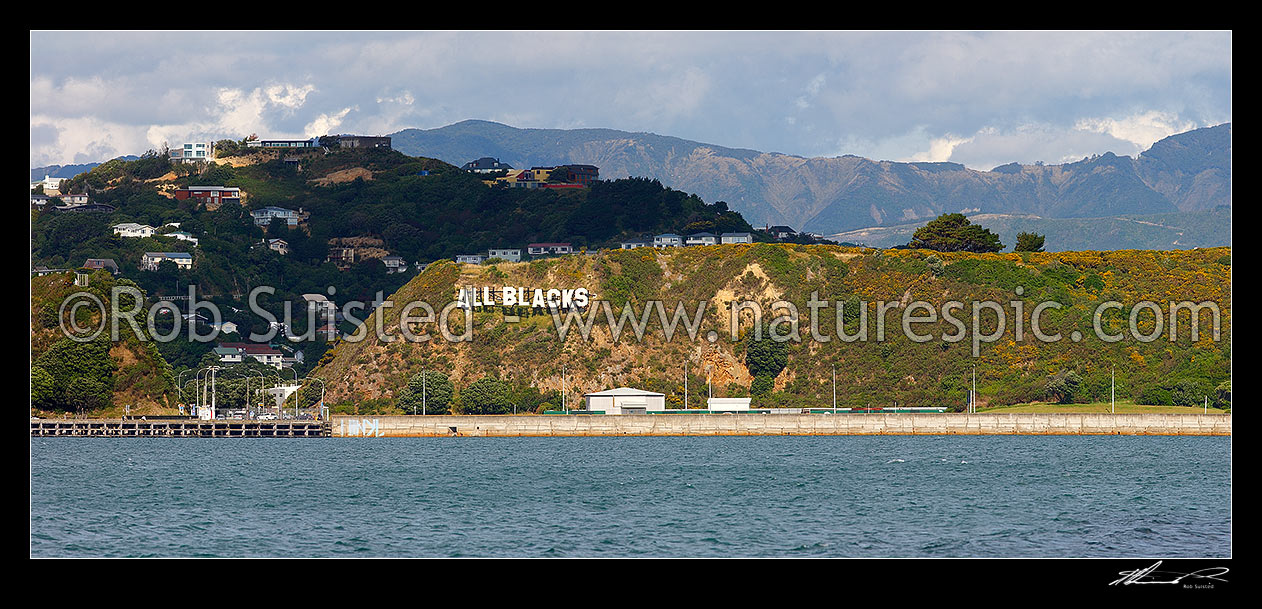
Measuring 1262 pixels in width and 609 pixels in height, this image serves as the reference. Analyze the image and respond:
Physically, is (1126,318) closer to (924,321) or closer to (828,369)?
(924,321)

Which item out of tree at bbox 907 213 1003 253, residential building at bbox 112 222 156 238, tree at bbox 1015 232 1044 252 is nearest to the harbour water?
tree at bbox 907 213 1003 253

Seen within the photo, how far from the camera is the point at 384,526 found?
4919 cm

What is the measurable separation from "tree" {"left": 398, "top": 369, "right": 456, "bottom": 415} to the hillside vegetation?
10.6 ft

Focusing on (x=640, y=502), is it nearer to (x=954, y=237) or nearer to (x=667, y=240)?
(x=954, y=237)

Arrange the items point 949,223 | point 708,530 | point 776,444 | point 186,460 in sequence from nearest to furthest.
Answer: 1. point 708,530
2. point 186,460
3. point 776,444
4. point 949,223

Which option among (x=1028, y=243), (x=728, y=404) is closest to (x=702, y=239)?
(x=1028, y=243)

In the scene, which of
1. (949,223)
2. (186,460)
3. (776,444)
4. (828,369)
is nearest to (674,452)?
(776,444)

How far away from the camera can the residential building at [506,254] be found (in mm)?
189375

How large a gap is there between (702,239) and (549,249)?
22002 mm

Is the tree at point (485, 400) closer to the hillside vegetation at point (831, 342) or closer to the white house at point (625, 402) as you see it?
the hillside vegetation at point (831, 342)

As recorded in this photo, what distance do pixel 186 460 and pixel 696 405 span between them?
52635 mm

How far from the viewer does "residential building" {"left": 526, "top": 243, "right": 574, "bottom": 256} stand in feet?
637

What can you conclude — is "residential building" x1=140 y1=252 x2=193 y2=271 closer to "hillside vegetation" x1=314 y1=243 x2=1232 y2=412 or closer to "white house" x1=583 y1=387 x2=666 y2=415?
"hillside vegetation" x1=314 y1=243 x2=1232 y2=412
